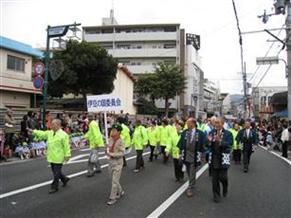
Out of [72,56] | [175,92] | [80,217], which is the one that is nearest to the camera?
[80,217]

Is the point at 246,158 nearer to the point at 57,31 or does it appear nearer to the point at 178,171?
the point at 178,171

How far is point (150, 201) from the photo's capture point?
356 inches

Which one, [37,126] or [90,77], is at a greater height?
[90,77]

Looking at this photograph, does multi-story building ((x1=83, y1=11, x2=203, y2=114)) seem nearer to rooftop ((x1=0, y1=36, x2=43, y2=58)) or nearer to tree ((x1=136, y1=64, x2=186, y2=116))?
tree ((x1=136, y1=64, x2=186, y2=116))

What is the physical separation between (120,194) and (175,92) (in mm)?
49003

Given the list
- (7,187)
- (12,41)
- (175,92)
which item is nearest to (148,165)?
(7,187)

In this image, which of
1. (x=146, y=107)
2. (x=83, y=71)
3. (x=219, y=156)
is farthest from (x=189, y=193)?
(x=146, y=107)

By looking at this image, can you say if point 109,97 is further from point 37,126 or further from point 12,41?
point 12,41

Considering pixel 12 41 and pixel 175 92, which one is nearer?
pixel 12 41

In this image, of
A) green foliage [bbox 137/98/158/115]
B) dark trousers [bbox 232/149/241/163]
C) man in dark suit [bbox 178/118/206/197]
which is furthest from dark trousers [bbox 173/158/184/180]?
green foliage [bbox 137/98/158/115]

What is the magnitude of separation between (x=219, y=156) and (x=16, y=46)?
1047 inches

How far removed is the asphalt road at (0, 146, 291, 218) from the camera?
26.4 feet

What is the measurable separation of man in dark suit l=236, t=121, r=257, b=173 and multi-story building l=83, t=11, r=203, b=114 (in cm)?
5240

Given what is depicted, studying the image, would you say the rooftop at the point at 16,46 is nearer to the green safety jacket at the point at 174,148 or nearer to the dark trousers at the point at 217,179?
the green safety jacket at the point at 174,148
